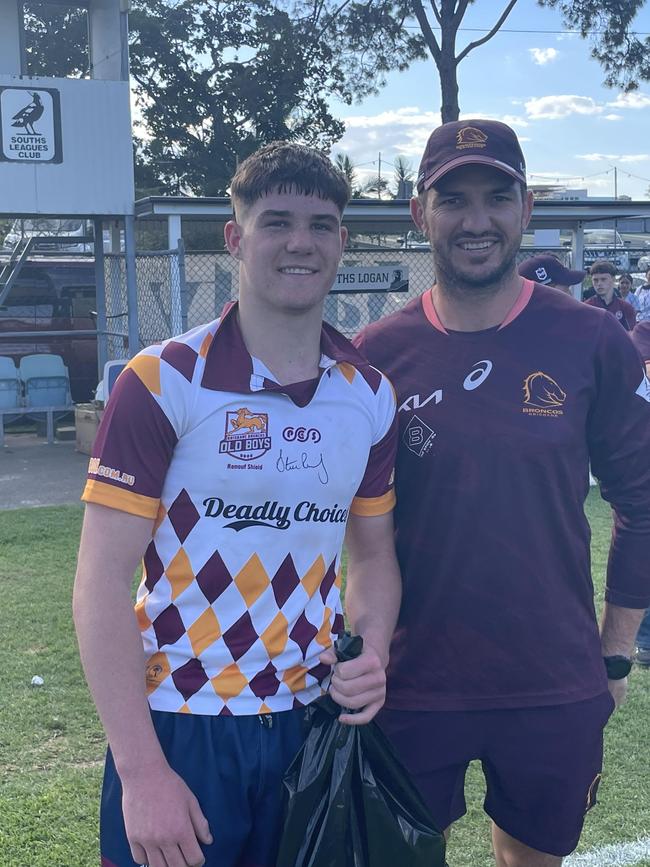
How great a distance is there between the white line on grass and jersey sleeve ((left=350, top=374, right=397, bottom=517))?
1860 millimetres

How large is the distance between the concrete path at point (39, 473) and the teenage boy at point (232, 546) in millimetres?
7271

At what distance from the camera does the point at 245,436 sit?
1.95 m

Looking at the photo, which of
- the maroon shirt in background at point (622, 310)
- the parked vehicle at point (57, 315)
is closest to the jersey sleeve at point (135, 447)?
the maroon shirt in background at point (622, 310)

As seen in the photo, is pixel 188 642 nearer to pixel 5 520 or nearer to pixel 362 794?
pixel 362 794

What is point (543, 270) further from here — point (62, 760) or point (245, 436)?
point (245, 436)

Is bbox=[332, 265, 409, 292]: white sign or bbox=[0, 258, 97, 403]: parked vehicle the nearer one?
bbox=[332, 265, 409, 292]: white sign

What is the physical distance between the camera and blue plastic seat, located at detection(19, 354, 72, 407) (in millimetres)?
11961

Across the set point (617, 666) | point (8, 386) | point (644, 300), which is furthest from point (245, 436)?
point (644, 300)

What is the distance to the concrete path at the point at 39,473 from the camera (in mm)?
9164

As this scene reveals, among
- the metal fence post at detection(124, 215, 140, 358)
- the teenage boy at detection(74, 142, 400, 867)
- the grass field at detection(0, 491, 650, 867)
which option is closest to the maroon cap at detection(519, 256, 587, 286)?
the grass field at detection(0, 491, 650, 867)

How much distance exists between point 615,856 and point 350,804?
188 centimetres

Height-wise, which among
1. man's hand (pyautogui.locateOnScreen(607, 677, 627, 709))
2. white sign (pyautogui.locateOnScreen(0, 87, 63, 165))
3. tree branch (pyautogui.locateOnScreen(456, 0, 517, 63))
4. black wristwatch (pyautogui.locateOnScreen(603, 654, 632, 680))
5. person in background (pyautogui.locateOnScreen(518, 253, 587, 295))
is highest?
tree branch (pyautogui.locateOnScreen(456, 0, 517, 63))

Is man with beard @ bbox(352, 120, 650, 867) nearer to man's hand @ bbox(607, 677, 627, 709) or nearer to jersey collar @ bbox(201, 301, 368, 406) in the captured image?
man's hand @ bbox(607, 677, 627, 709)

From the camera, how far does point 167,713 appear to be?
1.96 m
